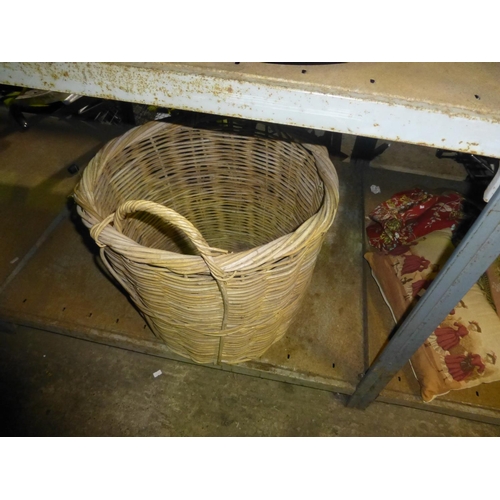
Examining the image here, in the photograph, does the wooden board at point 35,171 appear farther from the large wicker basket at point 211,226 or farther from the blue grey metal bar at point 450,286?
the blue grey metal bar at point 450,286

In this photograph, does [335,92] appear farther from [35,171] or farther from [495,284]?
[35,171]

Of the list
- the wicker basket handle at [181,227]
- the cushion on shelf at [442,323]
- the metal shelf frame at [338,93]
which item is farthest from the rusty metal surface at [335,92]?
the cushion on shelf at [442,323]

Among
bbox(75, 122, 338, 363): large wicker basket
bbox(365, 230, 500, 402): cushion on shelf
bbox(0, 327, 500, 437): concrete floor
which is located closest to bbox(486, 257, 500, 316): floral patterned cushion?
bbox(365, 230, 500, 402): cushion on shelf

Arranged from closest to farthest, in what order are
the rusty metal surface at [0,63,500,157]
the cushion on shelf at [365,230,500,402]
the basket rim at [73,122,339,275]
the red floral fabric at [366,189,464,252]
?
1. the rusty metal surface at [0,63,500,157]
2. the basket rim at [73,122,339,275]
3. the cushion on shelf at [365,230,500,402]
4. the red floral fabric at [366,189,464,252]

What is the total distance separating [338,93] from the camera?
311mm

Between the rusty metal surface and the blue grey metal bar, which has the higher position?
the rusty metal surface

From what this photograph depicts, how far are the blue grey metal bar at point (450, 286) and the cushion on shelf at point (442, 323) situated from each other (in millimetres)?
171

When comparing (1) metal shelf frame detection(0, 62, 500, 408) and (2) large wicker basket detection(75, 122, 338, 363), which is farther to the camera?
(2) large wicker basket detection(75, 122, 338, 363)

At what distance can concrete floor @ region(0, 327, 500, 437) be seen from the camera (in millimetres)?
819

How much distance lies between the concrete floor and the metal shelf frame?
0.63 m

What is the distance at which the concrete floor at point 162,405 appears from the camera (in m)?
0.82

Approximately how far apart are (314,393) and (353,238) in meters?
0.43

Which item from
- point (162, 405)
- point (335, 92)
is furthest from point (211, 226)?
point (335, 92)

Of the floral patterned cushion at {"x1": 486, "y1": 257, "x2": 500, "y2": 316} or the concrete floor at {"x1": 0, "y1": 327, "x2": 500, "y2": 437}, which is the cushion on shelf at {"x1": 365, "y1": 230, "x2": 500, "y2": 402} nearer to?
the floral patterned cushion at {"x1": 486, "y1": 257, "x2": 500, "y2": 316}
